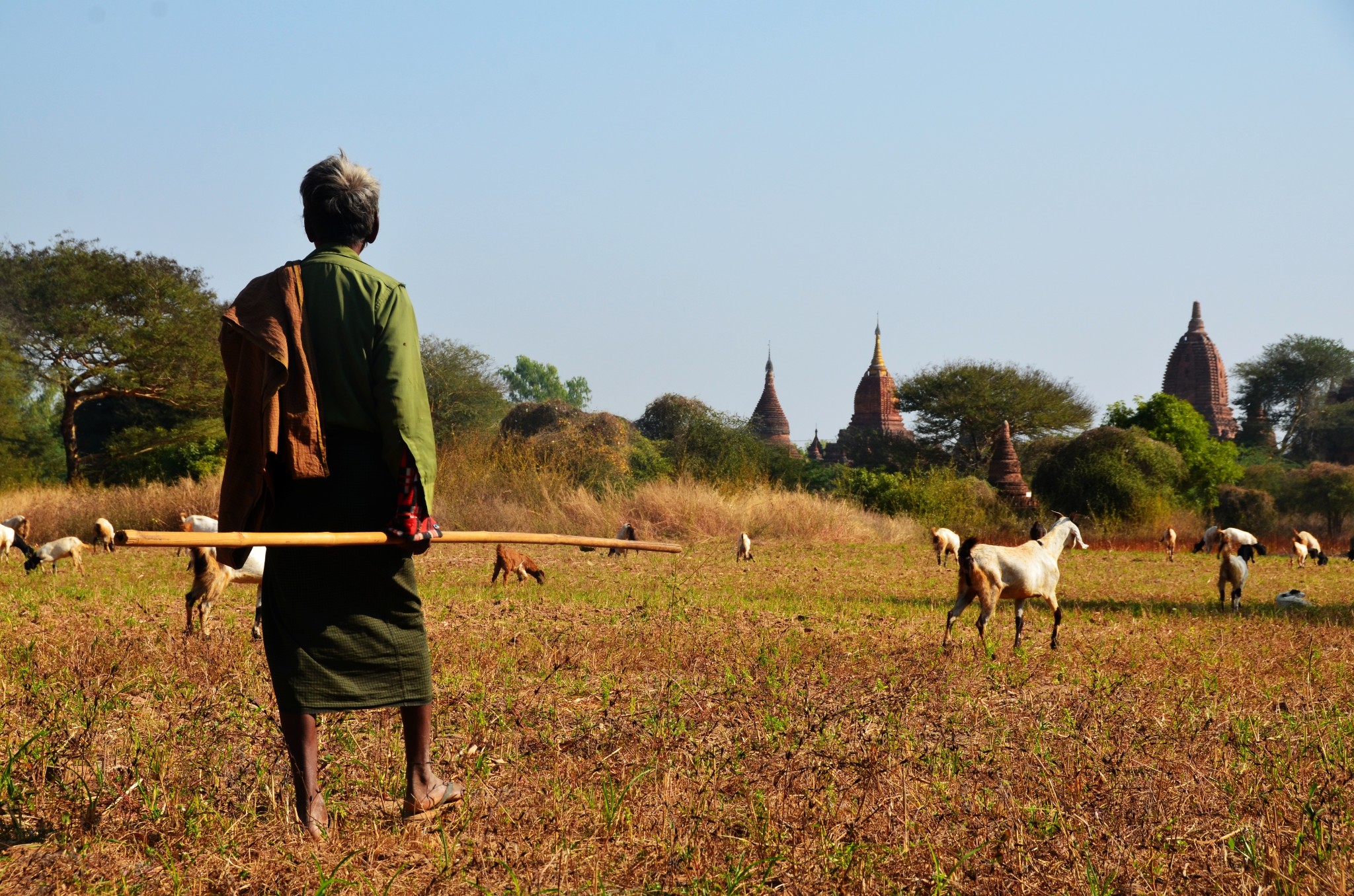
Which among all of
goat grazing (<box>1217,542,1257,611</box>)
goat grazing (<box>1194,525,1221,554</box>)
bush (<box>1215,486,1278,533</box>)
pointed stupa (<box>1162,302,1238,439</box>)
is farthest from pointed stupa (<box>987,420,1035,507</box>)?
Result: pointed stupa (<box>1162,302,1238,439</box>)

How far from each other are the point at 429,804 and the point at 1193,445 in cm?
3401

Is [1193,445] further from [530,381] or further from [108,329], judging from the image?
[530,381]

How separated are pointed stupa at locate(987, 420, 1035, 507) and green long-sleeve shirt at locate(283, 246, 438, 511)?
29359 millimetres

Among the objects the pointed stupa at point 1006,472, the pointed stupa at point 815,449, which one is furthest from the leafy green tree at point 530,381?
the pointed stupa at point 1006,472

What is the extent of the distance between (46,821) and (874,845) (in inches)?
94.5

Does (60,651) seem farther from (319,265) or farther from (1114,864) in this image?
(1114,864)

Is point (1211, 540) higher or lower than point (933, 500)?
lower

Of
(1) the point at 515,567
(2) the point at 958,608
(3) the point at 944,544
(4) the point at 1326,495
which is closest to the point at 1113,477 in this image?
(4) the point at 1326,495

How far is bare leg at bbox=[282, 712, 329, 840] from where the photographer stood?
3.12 metres

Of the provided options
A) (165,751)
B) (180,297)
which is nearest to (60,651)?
(165,751)

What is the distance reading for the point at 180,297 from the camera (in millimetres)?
25953

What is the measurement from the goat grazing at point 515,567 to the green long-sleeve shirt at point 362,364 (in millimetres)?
8707

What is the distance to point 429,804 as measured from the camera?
3285 mm

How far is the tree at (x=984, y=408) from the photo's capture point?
46.8 meters
